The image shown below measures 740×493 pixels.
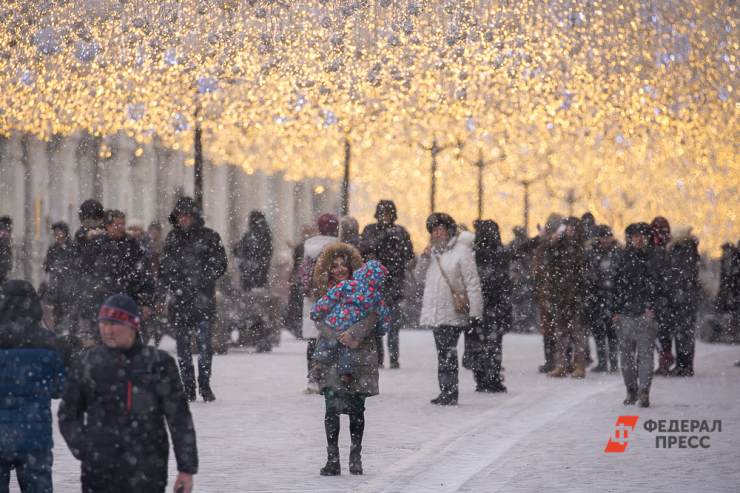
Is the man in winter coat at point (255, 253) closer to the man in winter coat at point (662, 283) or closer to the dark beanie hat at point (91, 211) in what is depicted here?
the man in winter coat at point (662, 283)

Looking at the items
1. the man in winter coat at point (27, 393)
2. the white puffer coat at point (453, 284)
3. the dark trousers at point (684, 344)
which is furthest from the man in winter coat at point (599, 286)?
the man in winter coat at point (27, 393)

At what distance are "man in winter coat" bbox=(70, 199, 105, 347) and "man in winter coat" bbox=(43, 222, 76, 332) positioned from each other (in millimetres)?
155

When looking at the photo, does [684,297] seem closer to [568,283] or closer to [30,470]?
[568,283]

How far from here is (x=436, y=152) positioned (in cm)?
3809

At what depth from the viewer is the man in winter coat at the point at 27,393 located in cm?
670

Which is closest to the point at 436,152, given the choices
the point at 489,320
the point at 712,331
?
the point at 712,331

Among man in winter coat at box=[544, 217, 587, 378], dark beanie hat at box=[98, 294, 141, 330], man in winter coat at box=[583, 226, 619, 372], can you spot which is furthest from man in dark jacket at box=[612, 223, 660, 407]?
dark beanie hat at box=[98, 294, 141, 330]

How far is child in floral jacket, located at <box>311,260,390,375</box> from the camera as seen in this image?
987 cm

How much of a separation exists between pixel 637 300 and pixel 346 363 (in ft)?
14.9

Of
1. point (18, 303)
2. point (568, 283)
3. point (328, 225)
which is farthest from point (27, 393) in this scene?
point (568, 283)

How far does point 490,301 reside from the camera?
1667 centimetres

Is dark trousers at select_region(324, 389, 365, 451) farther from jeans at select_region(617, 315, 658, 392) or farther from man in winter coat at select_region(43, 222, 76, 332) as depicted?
jeans at select_region(617, 315, 658, 392)

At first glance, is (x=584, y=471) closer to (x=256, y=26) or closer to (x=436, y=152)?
(x=256, y=26)

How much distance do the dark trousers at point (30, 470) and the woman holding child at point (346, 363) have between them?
3.15m
